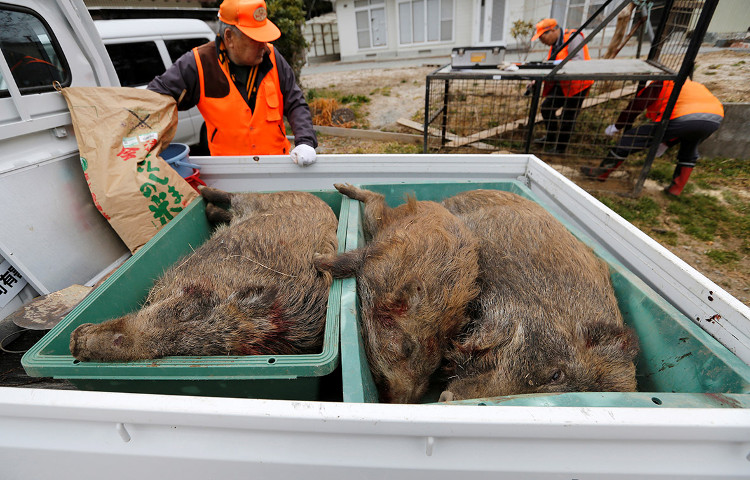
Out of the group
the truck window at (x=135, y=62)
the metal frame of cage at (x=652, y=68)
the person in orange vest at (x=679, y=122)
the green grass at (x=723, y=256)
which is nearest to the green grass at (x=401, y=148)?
the metal frame of cage at (x=652, y=68)

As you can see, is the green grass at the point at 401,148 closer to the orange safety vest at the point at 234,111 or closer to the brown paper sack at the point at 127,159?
the orange safety vest at the point at 234,111

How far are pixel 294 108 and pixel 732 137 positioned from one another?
335 inches

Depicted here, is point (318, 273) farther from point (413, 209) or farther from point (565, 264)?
point (565, 264)

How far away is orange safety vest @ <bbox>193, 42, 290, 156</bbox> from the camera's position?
3.66 metres

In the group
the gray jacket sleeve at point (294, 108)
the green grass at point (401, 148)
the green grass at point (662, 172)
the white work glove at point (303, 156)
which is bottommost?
the green grass at point (662, 172)

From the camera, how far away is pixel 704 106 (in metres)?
5.67

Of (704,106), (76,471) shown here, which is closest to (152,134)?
(76,471)

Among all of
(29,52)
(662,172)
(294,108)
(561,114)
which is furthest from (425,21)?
(29,52)

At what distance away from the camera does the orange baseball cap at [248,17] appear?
329 cm

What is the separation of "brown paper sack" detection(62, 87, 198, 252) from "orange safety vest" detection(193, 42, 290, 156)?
67 cm

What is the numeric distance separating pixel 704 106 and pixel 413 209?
19.0 feet

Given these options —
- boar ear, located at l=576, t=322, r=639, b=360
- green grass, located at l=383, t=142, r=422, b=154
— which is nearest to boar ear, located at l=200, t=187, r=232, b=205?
boar ear, located at l=576, t=322, r=639, b=360

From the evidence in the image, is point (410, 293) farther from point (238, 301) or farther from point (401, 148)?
point (401, 148)

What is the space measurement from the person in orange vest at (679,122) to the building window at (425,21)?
14899 millimetres
